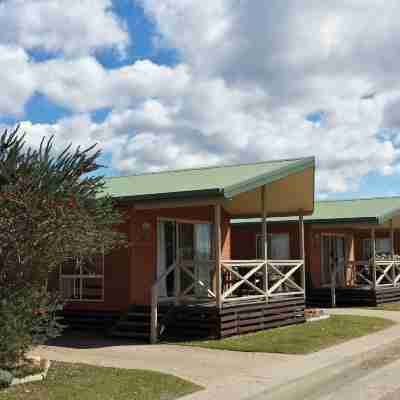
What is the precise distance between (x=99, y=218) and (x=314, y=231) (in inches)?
565

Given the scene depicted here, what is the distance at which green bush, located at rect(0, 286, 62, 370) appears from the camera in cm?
751

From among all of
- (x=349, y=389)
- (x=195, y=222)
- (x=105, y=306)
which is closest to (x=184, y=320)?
(x=105, y=306)

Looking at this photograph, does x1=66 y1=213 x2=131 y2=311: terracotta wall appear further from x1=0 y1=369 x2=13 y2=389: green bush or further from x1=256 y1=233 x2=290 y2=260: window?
x1=256 y1=233 x2=290 y2=260: window

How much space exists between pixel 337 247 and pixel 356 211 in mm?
3112

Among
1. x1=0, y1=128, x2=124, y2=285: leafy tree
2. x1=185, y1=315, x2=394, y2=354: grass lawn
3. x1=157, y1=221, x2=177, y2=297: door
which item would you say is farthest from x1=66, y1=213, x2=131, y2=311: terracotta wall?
x1=0, y1=128, x2=124, y2=285: leafy tree

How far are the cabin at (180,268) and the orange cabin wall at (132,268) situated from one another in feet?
0.07

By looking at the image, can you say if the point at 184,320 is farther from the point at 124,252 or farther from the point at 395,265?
the point at 395,265

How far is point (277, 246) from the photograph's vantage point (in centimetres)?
2375

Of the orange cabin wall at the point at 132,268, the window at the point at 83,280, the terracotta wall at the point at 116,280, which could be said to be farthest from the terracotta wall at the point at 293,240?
the window at the point at 83,280

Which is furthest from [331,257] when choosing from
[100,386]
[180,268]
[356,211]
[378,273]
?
[100,386]

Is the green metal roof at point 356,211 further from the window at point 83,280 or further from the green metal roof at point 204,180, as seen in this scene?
the window at point 83,280

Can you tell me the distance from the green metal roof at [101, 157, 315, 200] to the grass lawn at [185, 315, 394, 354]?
277cm

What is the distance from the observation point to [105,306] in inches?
543

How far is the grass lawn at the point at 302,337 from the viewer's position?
11367 millimetres
